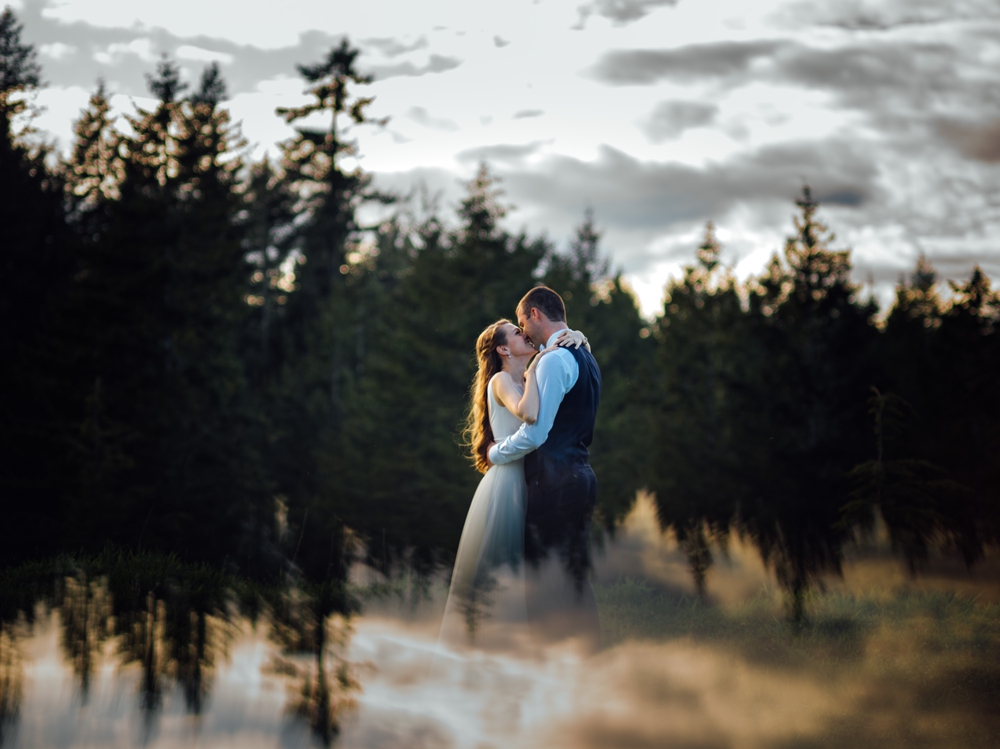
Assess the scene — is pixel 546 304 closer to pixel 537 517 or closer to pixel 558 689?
pixel 537 517

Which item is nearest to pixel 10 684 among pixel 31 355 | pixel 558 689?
pixel 558 689

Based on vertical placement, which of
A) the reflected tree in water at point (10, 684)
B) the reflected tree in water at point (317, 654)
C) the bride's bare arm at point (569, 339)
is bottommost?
the reflected tree in water at point (317, 654)

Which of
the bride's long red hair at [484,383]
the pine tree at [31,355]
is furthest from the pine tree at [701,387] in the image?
the pine tree at [31,355]

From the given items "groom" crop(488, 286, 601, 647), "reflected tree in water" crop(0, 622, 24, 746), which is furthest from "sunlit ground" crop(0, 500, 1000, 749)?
"groom" crop(488, 286, 601, 647)

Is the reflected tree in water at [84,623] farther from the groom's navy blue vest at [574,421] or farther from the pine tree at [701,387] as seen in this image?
the pine tree at [701,387]

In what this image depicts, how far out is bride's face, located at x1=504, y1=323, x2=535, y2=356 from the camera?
18.4 feet

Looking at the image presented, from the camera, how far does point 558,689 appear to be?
4777 mm

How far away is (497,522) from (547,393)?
40.4 inches

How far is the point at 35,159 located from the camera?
86.4 ft

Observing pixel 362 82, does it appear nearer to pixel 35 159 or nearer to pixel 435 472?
pixel 35 159

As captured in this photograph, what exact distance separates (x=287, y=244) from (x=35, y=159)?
11697 millimetres

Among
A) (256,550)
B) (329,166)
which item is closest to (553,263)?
(329,166)

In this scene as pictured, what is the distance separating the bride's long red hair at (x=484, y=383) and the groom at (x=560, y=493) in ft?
1.38

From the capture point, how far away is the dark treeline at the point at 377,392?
54.4 ft
